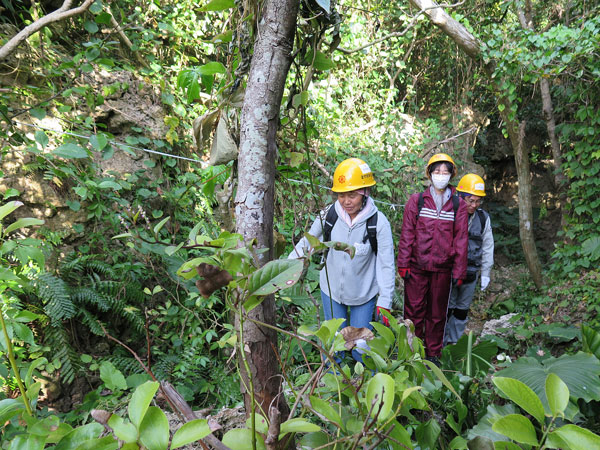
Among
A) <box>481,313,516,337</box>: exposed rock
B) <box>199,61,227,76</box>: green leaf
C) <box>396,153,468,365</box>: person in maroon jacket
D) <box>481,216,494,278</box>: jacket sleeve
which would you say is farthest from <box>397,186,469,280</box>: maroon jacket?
<box>199,61,227,76</box>: green leaf

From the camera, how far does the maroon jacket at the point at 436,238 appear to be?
12.6ft

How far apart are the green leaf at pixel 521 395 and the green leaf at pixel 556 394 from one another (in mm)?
19

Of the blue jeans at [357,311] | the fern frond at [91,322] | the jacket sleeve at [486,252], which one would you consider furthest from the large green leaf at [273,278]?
the jacket sleeve at [486,252]

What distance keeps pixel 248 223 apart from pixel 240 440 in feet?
1.77

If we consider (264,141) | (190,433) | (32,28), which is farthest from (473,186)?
(190,433)

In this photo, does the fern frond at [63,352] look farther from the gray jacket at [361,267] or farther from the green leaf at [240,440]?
the green leaf at [240,440]

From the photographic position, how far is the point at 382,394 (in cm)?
67

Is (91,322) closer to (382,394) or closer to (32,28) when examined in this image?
(32,28)

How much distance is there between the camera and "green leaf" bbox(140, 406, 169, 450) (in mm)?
535

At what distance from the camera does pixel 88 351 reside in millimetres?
3291

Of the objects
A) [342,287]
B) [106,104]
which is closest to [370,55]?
[106,104]

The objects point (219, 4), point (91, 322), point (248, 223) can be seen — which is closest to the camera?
point (248, 223)

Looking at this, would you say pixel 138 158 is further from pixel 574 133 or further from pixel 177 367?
pixel 574 133

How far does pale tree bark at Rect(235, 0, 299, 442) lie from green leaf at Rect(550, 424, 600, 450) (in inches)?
25.5
